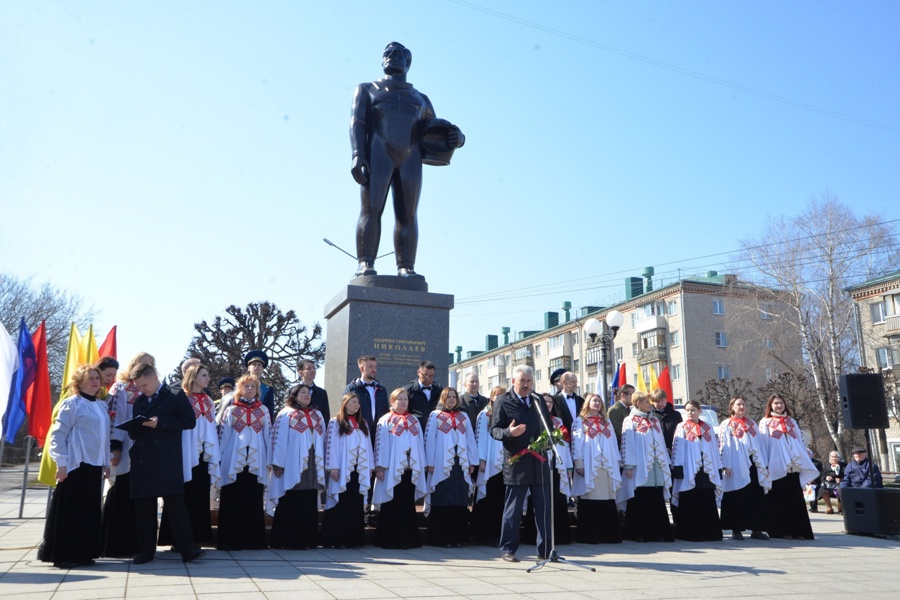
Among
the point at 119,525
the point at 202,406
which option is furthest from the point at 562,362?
the point at 119,525

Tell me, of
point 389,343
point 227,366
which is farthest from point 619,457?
point 227,366

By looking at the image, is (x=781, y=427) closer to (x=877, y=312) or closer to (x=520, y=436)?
(x=520, y=436)

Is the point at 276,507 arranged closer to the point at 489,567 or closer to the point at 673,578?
the point at 489,567

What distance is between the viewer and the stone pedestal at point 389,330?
10.2 metres

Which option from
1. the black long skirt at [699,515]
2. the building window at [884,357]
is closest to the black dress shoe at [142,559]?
the black long skirt at [699,515]

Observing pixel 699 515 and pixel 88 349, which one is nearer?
pixel 699 515

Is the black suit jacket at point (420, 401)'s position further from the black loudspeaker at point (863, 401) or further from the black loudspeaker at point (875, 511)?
the black loudspeaker at point (875, 511)

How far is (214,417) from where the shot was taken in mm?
7836

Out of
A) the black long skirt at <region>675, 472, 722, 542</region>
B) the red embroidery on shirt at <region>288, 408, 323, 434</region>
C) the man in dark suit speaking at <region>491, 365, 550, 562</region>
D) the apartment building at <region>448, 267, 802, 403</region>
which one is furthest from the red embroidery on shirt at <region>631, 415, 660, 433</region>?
the apartment building at <region>448, 267, 802, 403</region>

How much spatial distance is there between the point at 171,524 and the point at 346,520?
200 centimetres

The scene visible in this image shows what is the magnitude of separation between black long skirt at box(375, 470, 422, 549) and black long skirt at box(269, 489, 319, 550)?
0.71 meters

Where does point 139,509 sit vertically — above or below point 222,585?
above

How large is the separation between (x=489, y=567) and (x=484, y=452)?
2.02 metres

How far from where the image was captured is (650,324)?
5134 cm
